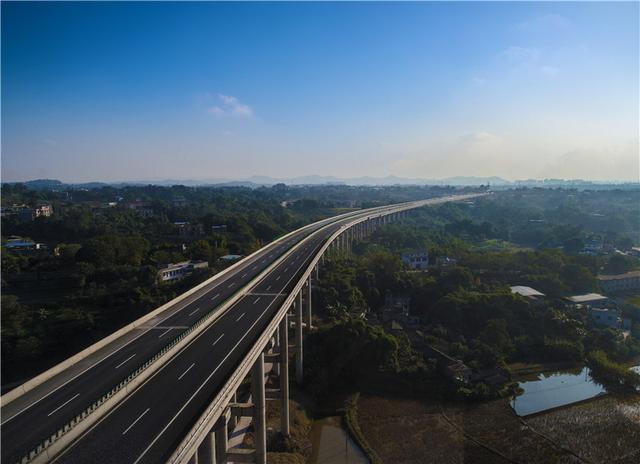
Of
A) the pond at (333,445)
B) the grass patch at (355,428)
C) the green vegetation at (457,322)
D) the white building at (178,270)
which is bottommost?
the pond at (333,445)

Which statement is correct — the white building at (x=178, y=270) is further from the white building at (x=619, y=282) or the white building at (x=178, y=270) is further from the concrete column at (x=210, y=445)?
the white building at (x=619, y=282)

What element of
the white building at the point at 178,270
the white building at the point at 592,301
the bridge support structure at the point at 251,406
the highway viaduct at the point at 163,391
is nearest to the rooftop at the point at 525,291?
the white building at the point at 592,301

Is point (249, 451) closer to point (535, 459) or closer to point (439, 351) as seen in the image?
point (535, 459)

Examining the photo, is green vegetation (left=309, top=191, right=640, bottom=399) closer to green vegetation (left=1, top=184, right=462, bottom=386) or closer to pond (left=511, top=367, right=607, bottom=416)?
pond (left=511, top=367, right=607, bottom=416)

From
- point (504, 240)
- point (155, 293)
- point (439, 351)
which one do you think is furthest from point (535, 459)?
point (504, 240)

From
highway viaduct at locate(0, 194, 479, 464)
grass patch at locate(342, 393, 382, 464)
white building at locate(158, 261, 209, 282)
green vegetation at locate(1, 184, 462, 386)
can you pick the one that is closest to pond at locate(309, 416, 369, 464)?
grass patch at locate(342, 393, 382, 464)

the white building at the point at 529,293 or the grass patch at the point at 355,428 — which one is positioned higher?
the white building at the point at 529,293

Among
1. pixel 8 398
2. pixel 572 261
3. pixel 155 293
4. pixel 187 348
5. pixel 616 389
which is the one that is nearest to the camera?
pixel 8 398
